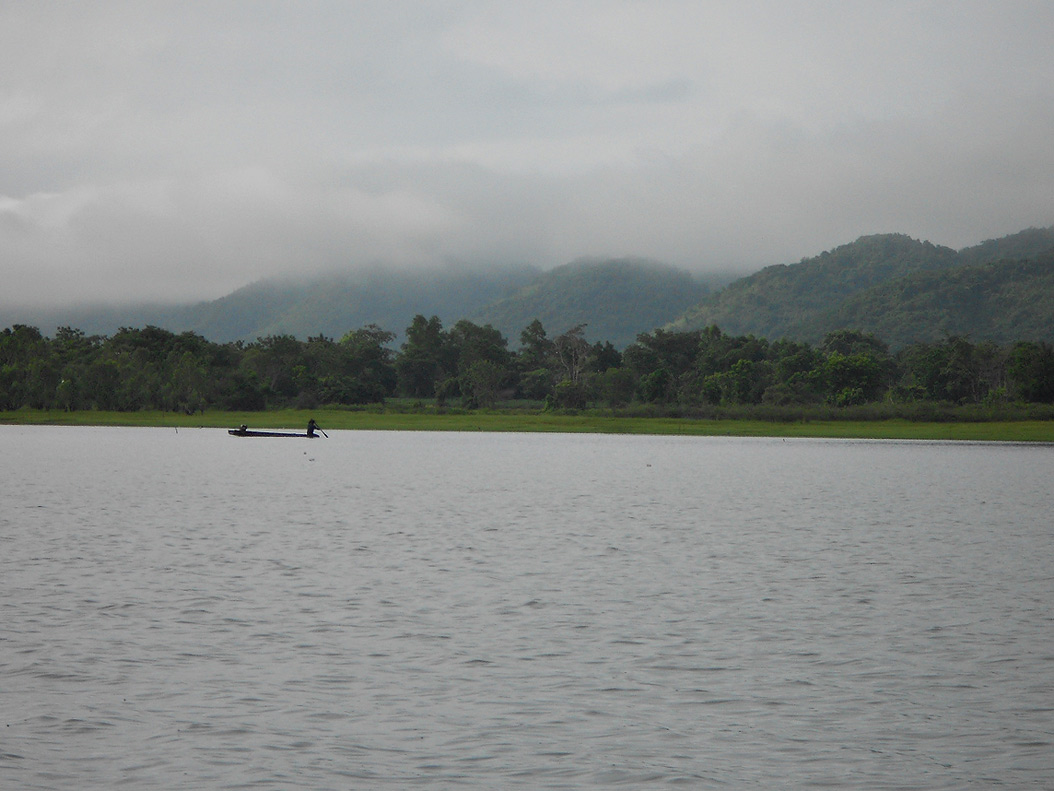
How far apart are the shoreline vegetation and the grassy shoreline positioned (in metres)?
0.11

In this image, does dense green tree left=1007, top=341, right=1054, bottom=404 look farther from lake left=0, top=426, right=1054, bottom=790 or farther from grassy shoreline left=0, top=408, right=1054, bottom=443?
lake left=0, top=426, right=1054, bottom=790

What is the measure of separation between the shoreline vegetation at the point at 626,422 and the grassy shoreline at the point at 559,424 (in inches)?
4.3

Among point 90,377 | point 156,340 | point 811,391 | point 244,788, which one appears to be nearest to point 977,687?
point 244,788

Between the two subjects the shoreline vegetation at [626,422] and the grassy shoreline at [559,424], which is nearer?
the grassy shoreline at [559,424]

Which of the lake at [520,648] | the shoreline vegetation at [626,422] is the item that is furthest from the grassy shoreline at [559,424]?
the lake at [520,648]

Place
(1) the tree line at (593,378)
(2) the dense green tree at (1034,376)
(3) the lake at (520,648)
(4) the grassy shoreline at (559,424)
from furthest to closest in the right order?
(1) the tree line at (593,378) < (2) the dense green tree at (1034,376) < (4) the grassy shoreline at (559,424) < (3) the lake at (520,648)

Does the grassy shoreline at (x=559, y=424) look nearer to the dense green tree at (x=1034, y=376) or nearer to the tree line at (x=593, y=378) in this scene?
the tree line at (x=593, y=378)

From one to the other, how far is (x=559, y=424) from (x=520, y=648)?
117 meters

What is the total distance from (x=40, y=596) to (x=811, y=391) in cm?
13669

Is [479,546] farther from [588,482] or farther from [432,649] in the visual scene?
[588,482]

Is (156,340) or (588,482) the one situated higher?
(156,340)

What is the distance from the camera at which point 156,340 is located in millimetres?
185750

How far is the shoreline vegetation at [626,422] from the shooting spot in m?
117

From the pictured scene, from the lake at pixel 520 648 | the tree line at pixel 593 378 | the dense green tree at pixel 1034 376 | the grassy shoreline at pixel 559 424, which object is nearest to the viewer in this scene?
the lake at pixel 520 648
